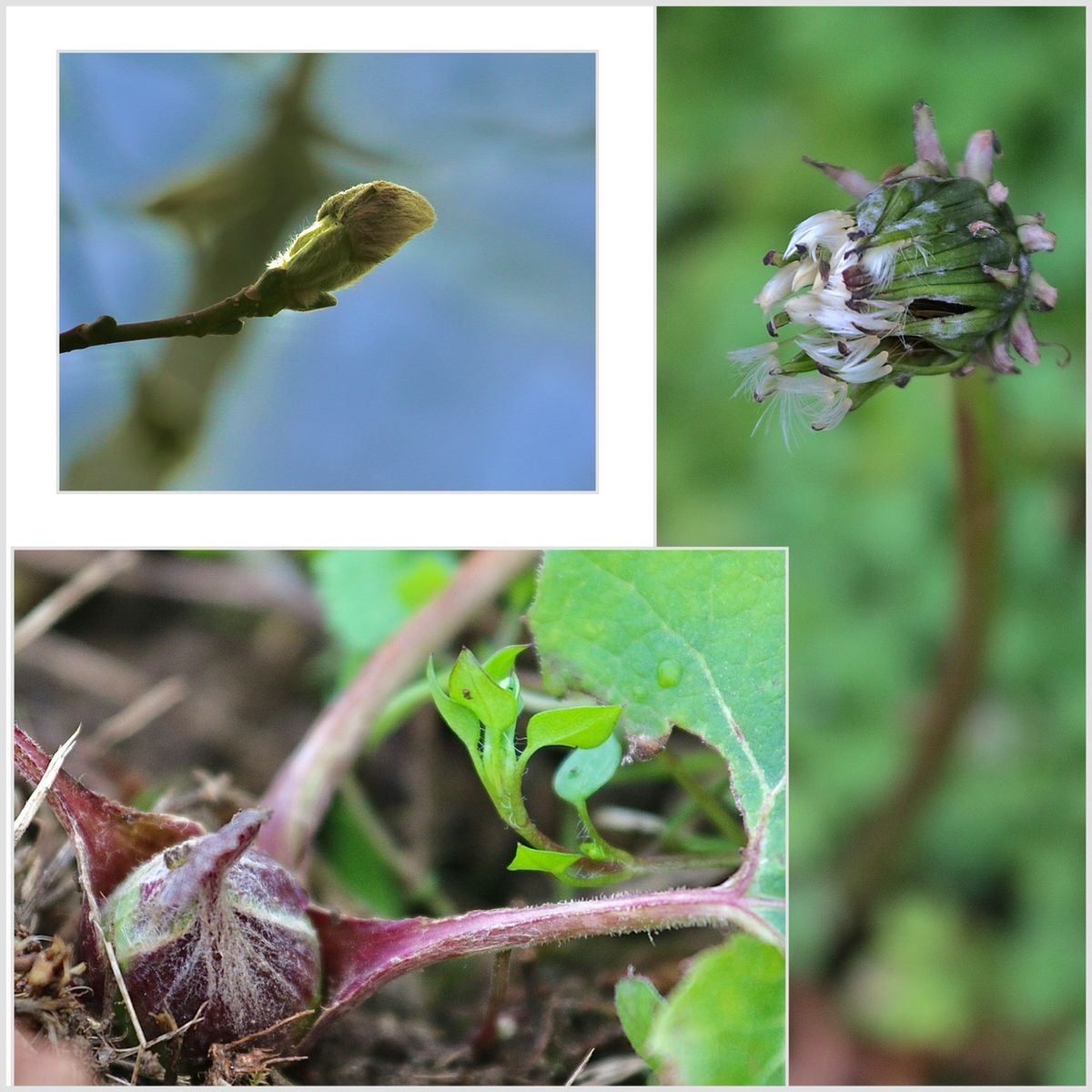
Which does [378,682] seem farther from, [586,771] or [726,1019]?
[726,1019]

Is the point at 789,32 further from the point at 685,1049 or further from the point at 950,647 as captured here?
the point at 685,1049

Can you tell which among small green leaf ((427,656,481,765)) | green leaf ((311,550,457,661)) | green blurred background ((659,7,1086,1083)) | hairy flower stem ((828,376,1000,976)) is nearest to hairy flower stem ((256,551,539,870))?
green leaf ((311,550,457,661))

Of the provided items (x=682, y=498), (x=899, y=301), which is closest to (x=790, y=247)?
(x=899, y=301)

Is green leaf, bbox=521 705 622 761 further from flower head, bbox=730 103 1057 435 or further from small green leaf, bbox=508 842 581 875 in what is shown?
flower head, bbox=730 103 1057 435

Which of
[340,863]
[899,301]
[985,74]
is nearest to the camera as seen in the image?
[899,301]

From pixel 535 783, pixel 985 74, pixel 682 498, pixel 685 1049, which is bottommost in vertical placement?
pixel 685 1049

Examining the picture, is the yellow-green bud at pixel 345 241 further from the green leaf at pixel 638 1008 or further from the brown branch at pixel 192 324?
the green leaf at pixel 638 1008
